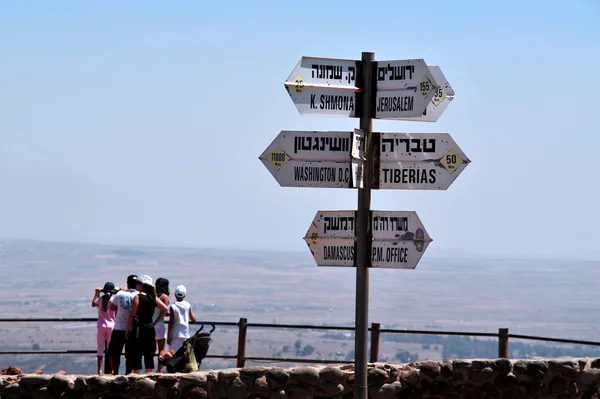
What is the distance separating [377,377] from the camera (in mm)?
12922

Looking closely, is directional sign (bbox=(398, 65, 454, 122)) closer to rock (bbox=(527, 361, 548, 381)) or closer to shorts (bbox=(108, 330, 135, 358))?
rock (bbox=(527, 361, 548, 381))

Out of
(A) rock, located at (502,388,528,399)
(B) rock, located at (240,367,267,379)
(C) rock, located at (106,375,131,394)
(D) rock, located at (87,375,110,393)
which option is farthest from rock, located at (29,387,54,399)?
(A) rock, located at (502,388,528,399)

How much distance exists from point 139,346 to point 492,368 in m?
4.21

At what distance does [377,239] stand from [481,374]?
4843 millimetres

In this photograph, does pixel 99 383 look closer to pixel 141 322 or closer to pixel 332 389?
pixel 332 389

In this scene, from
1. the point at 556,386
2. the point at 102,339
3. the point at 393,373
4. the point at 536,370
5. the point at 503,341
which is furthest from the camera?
the point at 503,341

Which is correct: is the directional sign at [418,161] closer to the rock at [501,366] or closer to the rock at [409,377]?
the rock at [409,377]

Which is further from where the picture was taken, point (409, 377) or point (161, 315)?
point (161, 315)

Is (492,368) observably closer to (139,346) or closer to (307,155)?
(139,346)

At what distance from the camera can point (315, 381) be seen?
41.8 ft

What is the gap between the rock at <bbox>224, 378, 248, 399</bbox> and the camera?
12.6 meters

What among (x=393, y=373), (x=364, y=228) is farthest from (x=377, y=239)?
(x=393, y=373)

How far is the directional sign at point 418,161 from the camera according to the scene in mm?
9016

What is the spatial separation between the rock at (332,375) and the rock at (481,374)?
158 centimetres
